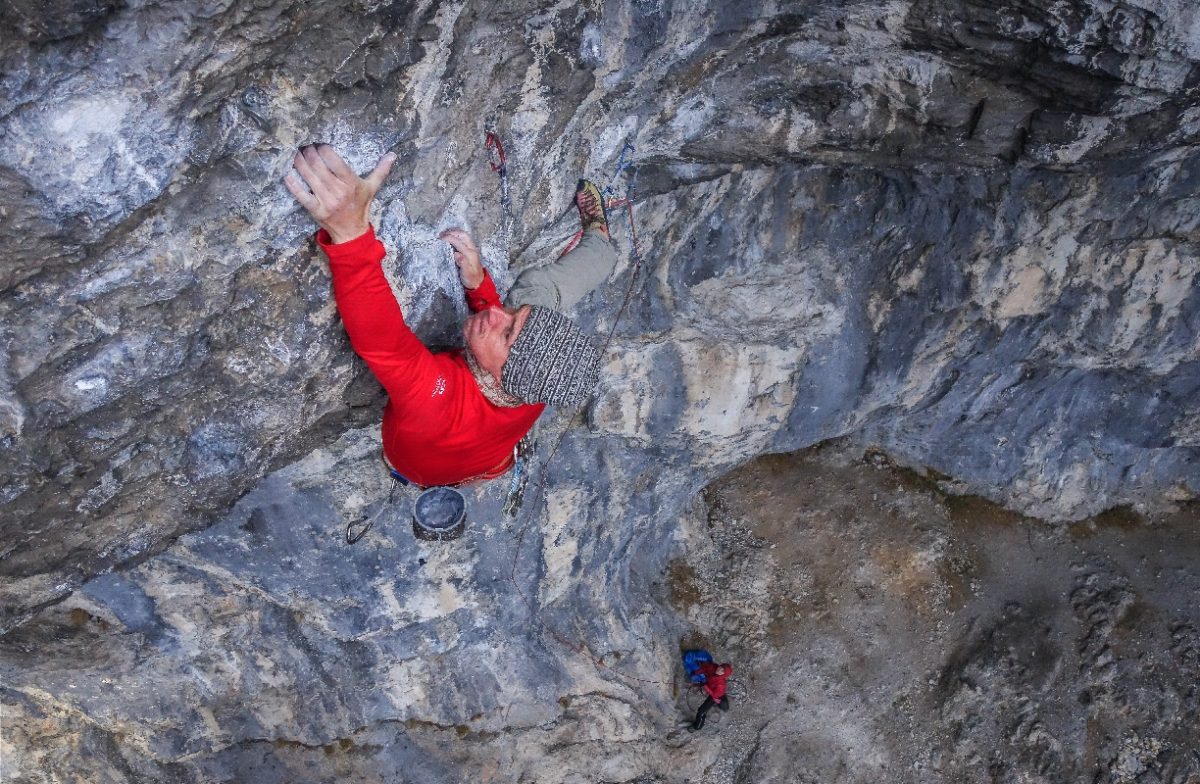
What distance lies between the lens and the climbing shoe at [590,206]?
5.23 meters

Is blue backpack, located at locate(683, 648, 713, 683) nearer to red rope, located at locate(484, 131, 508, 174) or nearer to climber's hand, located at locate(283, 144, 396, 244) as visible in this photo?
red rope, located at locate(484, 131, 508, 174)

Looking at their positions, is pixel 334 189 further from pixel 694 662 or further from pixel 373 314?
pixel 694 662

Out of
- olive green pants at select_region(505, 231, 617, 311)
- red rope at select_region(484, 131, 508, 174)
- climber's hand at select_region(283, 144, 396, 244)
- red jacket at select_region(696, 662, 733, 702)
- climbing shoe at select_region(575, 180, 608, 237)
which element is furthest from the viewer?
red jacket at select_region(696, 662, 733, 702)

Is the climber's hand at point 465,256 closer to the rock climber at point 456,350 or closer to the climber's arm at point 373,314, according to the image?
the rock climber at point 456,350

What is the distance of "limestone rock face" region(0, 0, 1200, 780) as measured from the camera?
3.19m

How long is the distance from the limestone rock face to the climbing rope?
0.04 meters

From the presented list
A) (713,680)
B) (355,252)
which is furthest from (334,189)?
(713,680)

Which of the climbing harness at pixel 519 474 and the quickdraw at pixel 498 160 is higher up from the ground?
the quickdraw at pixel 498 160

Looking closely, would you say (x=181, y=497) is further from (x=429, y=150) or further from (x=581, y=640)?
(x=581, y=640)

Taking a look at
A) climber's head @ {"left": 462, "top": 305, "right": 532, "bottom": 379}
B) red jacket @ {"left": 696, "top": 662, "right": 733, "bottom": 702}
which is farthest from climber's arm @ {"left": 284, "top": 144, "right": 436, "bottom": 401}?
red jacket @ {"left": 696, "top": 662, "right": 733, "bottom": 702}

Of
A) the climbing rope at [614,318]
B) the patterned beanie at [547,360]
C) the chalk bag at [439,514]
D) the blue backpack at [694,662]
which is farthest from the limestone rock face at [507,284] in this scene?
the patterned beanie at [547,360]

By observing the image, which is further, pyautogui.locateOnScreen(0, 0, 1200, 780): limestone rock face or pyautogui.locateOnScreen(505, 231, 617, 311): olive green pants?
pyautogui.locateOnScreen(505, 231, 617, 311): olive green pants

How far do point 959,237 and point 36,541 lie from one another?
6.47 metres

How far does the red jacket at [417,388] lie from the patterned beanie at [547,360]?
0.98ft
